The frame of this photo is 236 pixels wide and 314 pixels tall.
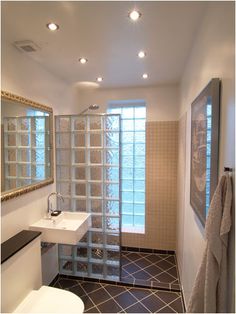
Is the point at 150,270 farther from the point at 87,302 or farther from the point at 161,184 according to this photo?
the point at 161,184

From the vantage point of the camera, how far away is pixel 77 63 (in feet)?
7.29

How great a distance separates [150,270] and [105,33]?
2.78 metres

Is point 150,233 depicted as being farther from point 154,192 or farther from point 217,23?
point 217,23

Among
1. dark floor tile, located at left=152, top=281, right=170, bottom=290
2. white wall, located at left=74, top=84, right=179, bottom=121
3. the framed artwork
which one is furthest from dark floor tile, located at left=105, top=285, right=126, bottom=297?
white wall, located at left=74, top=84, right=179, bottom=121

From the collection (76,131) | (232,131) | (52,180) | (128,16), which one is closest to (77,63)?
(76,131)

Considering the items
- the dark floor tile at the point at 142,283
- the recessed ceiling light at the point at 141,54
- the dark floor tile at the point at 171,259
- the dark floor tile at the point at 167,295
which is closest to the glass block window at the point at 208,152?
the recessed ceiling light at the point at 141,54

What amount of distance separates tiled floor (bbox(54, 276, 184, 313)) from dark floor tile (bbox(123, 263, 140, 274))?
32cm

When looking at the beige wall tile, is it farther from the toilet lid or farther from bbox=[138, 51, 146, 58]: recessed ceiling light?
the toilet lid

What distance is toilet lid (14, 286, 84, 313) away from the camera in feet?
4.77

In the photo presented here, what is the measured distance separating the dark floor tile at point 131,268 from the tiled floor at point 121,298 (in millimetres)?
323

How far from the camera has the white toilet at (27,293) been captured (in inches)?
55.9

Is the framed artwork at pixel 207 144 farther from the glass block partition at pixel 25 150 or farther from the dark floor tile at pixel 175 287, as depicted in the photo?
the glass block partition at pixel 25 150

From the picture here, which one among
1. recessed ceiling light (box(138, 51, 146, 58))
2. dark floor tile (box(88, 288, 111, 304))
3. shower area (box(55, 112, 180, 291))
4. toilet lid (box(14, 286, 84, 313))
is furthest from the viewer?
shower area (box(55, 112, 180, 291))

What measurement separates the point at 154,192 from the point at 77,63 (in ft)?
6.77
